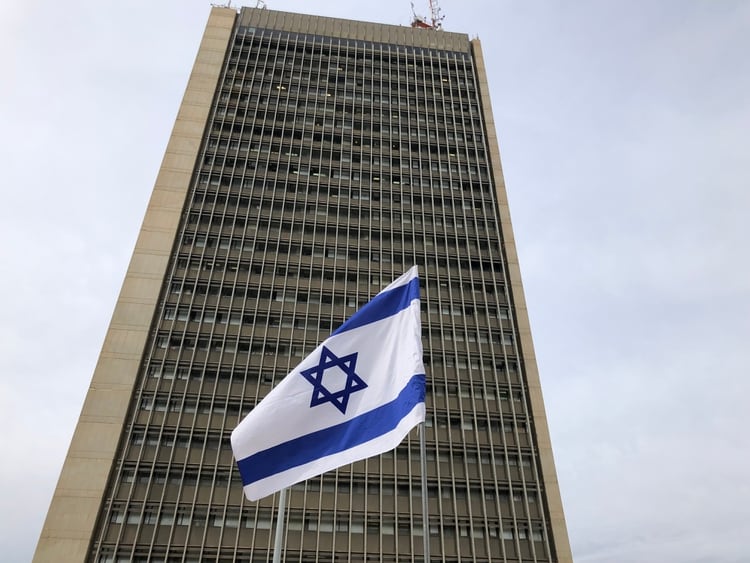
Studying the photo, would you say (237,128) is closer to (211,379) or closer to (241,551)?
(211,379)

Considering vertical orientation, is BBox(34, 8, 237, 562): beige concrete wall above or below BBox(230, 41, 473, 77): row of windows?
below

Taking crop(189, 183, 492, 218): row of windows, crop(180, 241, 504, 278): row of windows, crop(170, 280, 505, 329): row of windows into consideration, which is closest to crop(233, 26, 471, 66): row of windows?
crop(189, 183, 492, 218): row of windows

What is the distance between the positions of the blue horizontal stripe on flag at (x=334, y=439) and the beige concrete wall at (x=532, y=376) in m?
35.1

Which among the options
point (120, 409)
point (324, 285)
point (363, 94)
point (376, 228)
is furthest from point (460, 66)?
point (120, 409)

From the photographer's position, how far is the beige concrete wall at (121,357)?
1484 inches

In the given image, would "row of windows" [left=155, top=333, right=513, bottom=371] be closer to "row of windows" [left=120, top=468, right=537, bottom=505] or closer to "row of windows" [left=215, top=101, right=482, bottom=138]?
"row of windows" [left=120, top=468, right=537, bottom=505]

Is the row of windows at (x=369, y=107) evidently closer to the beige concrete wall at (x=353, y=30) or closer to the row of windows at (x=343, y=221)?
the beige concrete wall at (x=353, y=30)

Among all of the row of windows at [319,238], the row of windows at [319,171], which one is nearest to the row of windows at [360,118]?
the row of windows at [319,171]

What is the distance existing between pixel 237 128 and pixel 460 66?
108ft

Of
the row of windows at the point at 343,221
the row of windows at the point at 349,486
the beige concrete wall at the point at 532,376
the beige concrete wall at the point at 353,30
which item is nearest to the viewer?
the row of windows at the point at 349,486

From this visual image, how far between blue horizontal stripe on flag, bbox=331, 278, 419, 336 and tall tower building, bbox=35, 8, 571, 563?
31.1 m

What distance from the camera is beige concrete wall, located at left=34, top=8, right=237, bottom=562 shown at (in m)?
37.7

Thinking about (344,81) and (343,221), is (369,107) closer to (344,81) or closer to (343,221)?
(344,81)

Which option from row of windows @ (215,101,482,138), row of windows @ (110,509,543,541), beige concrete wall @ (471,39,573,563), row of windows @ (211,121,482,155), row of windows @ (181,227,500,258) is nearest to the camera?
row of windows @ (110,509,543,541)
